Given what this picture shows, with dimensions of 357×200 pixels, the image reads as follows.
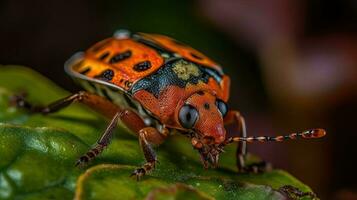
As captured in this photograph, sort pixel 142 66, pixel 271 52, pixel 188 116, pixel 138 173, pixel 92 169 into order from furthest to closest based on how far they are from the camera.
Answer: pixel 271 52 < pixel 142 66 < pixel 188 116 < pixel 138 173 < pixel 92 169

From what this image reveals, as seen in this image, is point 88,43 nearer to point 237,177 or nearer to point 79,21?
point 79,21

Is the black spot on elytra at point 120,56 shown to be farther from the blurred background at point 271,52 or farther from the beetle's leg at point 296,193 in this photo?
the blurred background at point 271,52

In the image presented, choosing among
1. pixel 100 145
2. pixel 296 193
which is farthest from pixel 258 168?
pixel 100 145

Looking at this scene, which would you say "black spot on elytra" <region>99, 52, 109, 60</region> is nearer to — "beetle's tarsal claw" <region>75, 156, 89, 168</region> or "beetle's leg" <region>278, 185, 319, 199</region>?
"beetle's tarsal claw" <region>75, 156, 89, 168</region>

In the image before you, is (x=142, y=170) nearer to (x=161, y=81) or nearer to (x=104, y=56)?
(x=161, y=81)

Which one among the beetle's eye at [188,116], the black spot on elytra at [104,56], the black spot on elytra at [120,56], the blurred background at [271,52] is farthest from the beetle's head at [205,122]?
the blurred background at [271,52]

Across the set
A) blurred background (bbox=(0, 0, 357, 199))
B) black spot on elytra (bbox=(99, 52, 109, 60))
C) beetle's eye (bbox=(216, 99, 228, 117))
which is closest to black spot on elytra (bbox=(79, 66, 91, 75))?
black spot on elytra (bbox=(99, 52, 109, 60))

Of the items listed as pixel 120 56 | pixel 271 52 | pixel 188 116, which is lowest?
pixel 271 52
